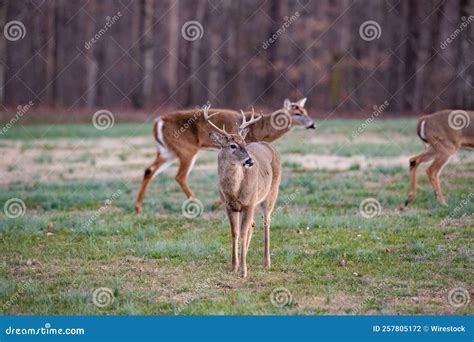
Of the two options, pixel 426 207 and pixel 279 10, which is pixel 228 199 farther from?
pixel 279 10

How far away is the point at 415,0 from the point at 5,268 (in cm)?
2660

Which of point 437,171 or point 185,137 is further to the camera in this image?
point 185,137

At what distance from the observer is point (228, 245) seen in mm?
9289

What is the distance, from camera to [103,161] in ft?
56.7

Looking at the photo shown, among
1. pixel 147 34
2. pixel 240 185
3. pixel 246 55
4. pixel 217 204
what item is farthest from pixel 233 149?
pixel 246 55

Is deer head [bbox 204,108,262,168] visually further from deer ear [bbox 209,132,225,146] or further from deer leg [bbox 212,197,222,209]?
deer leg [bbox 212,197,222,209]

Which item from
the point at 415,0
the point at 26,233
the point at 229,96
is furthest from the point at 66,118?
the point at 26,233

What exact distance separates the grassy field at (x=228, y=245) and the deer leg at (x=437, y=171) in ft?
0.65

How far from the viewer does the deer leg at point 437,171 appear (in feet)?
37.7

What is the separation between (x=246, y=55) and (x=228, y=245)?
29601 mm

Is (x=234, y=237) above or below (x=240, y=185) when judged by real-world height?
below

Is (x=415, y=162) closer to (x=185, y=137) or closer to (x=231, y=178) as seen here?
(x=185, y=137)

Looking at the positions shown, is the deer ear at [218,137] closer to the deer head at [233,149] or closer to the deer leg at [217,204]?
the deer head at [233,149]

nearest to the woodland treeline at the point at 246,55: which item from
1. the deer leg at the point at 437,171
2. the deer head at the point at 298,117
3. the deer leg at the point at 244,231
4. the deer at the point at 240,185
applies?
the deer head at the point at 298,117
